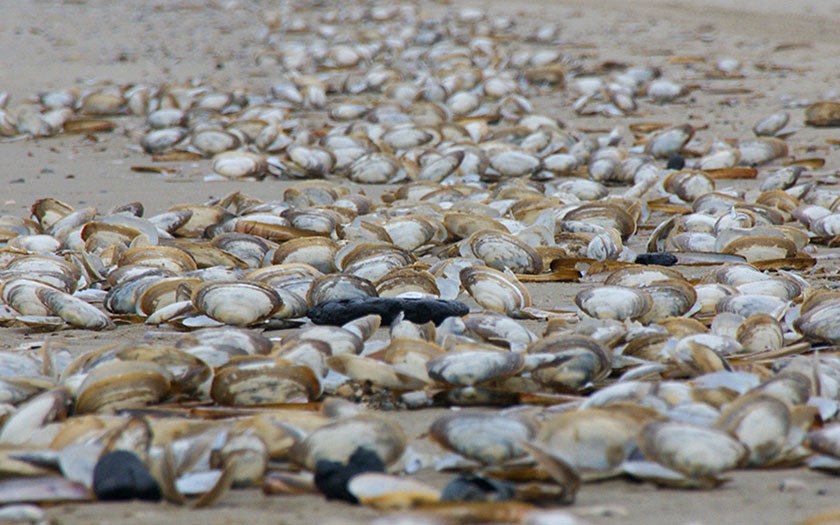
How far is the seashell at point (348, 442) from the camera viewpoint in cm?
195

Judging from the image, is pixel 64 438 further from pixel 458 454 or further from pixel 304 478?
pixel 458 454

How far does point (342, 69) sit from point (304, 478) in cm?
918

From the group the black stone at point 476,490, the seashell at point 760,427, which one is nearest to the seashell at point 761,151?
the seashell at point 760,427

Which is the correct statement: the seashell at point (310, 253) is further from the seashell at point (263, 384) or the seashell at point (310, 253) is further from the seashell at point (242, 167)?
the seashell at point (242, 167)

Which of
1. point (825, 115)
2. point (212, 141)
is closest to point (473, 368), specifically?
point (212, 141)

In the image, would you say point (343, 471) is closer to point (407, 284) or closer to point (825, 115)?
point (407, 284)

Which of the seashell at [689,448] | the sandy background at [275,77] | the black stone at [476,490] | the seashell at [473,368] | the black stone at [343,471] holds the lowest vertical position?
the sandy background at [275,77]

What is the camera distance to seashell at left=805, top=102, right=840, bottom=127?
22.9 ft

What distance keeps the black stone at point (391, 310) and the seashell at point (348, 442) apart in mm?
965

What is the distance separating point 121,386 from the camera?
90.6 inches

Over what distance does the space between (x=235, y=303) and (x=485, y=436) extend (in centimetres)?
129

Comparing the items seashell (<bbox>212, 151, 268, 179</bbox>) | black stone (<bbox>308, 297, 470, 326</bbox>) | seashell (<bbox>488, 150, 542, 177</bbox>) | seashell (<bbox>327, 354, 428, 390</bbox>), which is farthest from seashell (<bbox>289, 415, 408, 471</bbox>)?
seashell (<bbox>212, 151, 268, 179</bbox>)

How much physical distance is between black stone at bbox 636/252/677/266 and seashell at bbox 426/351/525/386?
1.68 m

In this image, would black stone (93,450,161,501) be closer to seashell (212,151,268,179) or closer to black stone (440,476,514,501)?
black stone (440,476,514,501)
